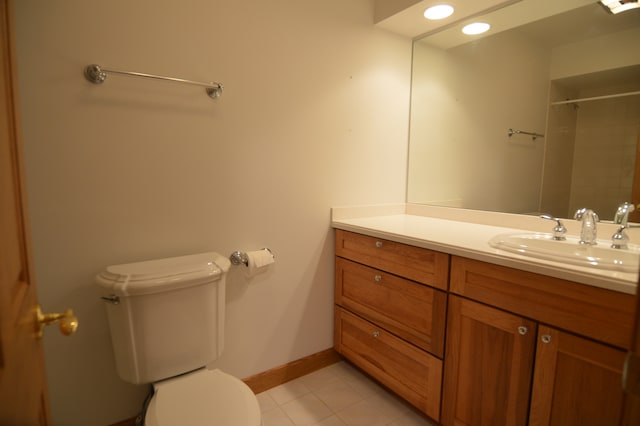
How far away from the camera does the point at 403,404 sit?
1.69 meters

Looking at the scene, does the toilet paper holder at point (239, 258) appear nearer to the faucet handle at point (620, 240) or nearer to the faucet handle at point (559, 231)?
the faucet handle at point (559, 231)

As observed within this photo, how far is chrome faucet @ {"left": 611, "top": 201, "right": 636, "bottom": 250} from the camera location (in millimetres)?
1268

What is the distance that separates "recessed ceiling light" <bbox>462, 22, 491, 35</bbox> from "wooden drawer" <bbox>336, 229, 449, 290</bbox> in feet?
4.59

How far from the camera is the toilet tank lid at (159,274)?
1143 millimetres

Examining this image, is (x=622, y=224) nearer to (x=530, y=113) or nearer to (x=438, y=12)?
(x=530, y=113)

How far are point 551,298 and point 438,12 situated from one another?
157 centimetres

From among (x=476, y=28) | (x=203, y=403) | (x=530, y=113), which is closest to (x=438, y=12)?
(x=476, y=28)

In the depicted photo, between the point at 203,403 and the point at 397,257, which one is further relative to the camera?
the point at 397,257

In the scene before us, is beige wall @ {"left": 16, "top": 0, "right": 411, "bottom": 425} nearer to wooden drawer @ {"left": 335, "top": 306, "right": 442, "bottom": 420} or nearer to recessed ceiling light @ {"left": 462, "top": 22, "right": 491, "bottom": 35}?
wooden drawer @ {"left": 335, "top": 306, "right": 442, "bottom": 420}

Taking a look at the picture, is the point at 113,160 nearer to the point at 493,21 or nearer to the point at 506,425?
the point at 506,425

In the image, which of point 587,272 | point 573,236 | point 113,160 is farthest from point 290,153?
point 573,236

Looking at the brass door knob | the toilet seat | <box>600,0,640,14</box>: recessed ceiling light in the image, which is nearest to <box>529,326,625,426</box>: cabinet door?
the toilet seat

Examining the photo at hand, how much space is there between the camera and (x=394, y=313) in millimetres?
1585

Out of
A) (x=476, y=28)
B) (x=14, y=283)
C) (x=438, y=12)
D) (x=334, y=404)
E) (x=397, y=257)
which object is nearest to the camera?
(x=14, y=283)
